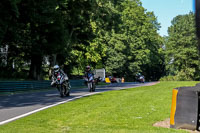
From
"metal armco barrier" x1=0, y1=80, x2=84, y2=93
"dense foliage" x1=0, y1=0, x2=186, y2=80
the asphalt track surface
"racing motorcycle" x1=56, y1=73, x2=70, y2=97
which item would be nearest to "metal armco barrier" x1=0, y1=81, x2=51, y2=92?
"metal armco barrier" x1=0, y1=80, x2=84, y2=93

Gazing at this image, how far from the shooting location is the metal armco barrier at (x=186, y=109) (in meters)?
7.06

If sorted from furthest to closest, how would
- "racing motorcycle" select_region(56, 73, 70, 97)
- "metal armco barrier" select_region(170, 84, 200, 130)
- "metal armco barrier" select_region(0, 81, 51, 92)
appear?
"metal armco barrier" select_region(0, 81, 51, 92) < "racing motorcycle" select_region(56, 73, 70, 97) < "metal armco barrier" select_region(170, 84, 200, 130)

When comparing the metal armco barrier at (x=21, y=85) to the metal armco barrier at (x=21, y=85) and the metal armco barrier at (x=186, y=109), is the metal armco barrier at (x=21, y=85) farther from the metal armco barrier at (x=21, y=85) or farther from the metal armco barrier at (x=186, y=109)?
the metal armco barrier at (x=186, y=109)

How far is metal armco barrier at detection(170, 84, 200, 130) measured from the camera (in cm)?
706

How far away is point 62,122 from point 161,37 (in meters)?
79.6

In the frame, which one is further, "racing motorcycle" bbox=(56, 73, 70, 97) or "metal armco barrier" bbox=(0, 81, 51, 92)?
"metal armco barrier" bbox=(0, 81, 51, 92)

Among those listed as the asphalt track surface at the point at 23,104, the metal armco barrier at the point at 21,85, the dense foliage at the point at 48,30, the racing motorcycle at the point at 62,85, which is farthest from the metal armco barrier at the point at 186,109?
the metal armco barrier at the point at 21,85

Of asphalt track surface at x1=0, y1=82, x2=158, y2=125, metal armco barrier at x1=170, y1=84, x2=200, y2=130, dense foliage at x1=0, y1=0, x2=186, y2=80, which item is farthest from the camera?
dense foliage at x1=0, y1=0, x2=186, y2=80

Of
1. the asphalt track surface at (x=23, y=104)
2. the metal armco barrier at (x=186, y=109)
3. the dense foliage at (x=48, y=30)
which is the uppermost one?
the dense foliage at (x=48, y=30)

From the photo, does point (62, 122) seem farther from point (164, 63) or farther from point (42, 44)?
point (164, 63)

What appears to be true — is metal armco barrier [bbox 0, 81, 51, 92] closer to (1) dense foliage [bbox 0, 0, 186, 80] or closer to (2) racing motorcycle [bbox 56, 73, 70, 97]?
(1) dense foliage [bbox 0, 0, 186, 80]

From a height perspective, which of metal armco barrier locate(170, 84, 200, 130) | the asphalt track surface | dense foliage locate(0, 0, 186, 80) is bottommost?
the asphalt track surface

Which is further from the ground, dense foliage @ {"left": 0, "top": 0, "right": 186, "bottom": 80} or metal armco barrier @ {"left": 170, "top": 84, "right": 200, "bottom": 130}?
dense foliage @ {"left": 0, "top": 0, "right": 186, "bottom": 80}

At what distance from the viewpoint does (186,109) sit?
7207 millimetres
